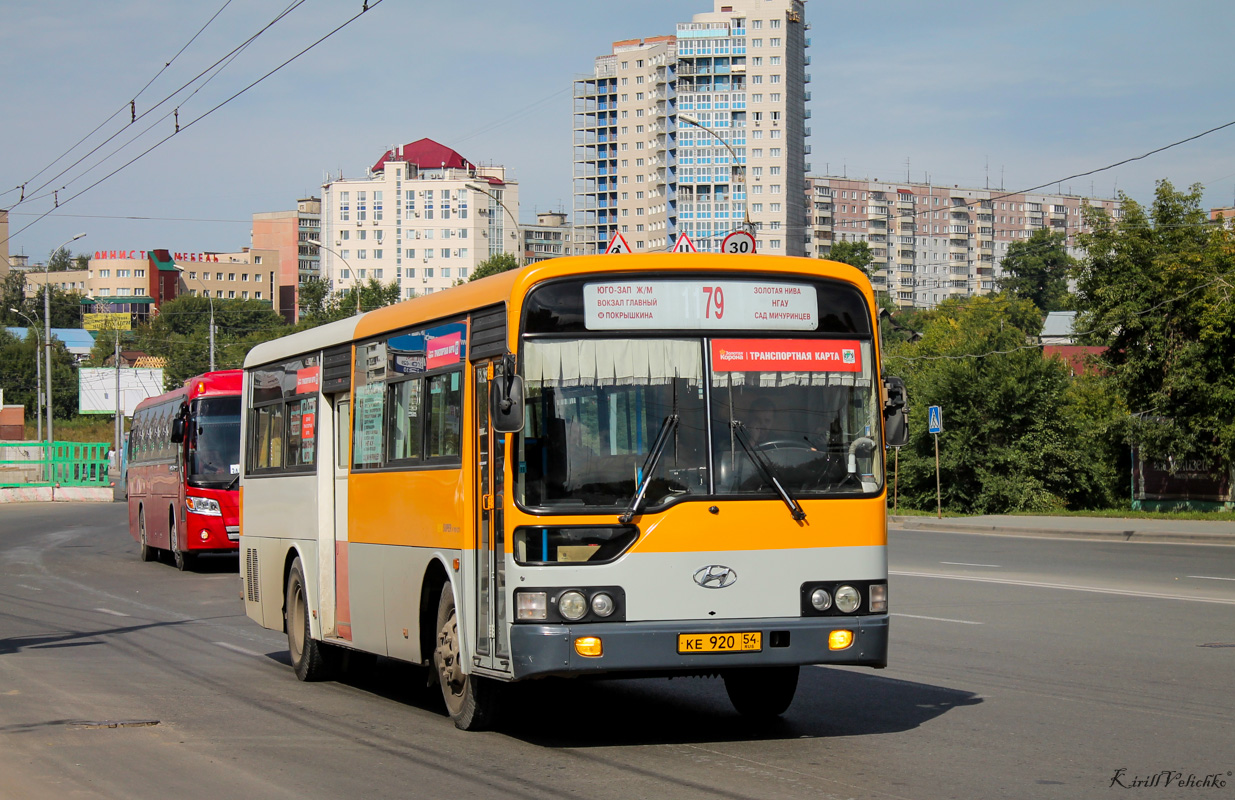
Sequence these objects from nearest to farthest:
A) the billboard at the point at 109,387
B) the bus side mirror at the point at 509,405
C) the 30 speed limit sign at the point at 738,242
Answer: the bus side mirror at the point at 509,405 < the 30 speed limit sign at the point at 738,242 < the billboard at the point at 109,387

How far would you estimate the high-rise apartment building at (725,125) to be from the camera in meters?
166

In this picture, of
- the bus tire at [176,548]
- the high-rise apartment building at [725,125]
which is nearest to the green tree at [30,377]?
the high-rise apartment building at [725,125]

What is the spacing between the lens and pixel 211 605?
712 inches

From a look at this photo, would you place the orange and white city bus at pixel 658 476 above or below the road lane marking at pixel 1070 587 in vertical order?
above

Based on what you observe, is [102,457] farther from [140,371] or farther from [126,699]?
[126,699]

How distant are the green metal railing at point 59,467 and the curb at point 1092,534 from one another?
37.7 meters

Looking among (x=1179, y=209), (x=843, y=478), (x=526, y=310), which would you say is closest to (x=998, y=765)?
(x=843, y=478)

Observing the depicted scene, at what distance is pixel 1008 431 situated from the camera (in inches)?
1513

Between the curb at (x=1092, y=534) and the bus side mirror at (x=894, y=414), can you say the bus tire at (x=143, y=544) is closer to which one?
the curb at (x=1092, y=534)

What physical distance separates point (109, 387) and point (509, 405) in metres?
93.4

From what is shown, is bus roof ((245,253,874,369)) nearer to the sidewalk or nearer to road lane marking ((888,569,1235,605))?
road lane marking ((888,569,1235,605))

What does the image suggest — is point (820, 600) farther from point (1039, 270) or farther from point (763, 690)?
point (1039, 270)

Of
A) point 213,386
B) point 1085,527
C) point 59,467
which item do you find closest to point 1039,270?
point 59,467

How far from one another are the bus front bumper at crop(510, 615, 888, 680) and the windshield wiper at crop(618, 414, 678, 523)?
1.96 feet
